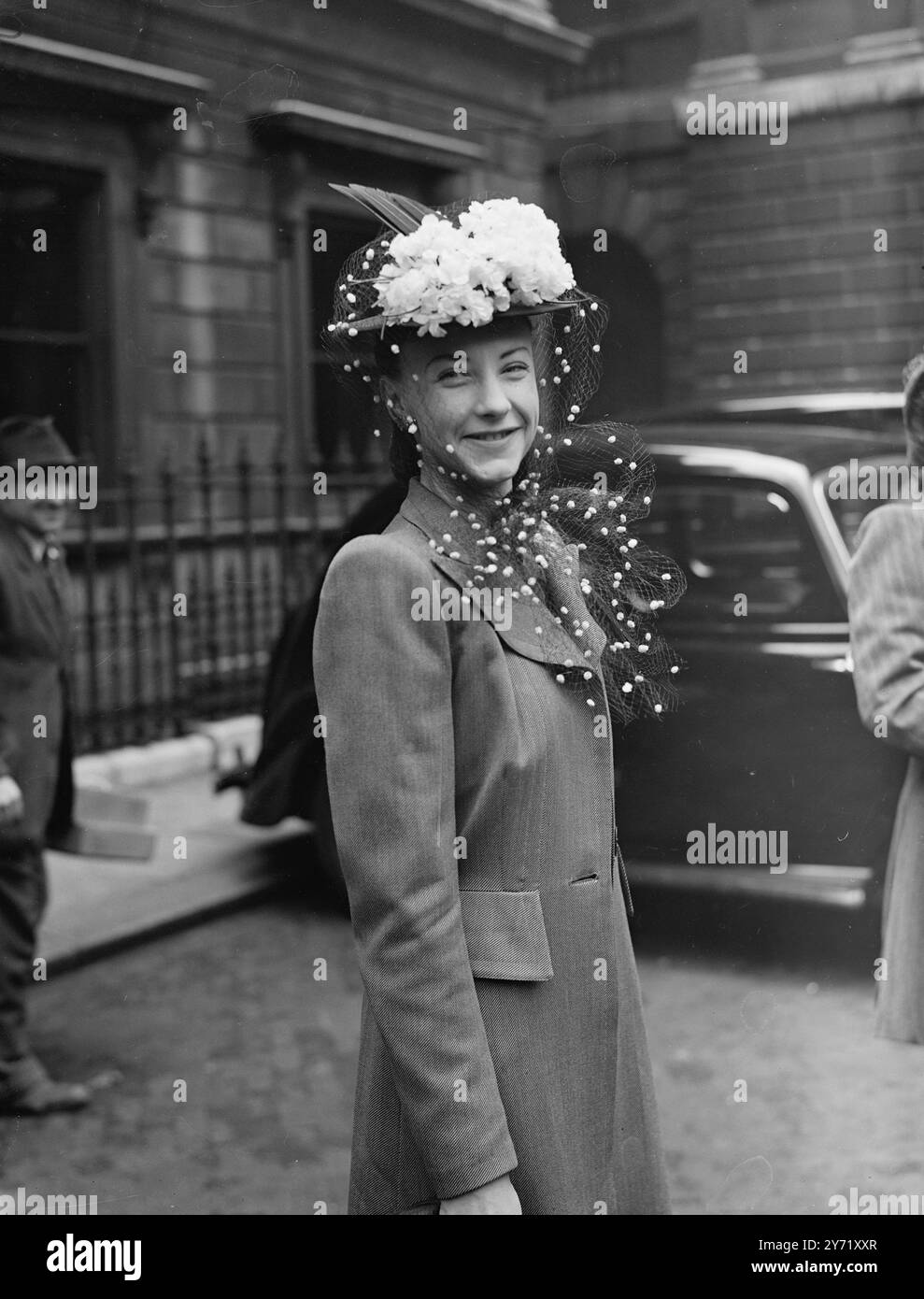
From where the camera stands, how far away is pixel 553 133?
3973mm

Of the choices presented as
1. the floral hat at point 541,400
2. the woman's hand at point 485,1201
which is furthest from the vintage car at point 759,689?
the woman's hand at point 485,1201

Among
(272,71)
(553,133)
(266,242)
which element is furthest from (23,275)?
(266,242)

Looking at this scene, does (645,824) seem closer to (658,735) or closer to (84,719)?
(658,735)

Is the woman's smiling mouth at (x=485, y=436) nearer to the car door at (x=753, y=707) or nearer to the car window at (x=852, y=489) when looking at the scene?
the car door at (x=753, y=707)

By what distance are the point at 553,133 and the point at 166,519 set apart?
11.0 ft

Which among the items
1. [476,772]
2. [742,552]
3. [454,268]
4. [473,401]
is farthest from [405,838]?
[742,552]

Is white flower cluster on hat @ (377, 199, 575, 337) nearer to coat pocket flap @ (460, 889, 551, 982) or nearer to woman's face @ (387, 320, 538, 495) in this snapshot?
woman's face @ (387, 320, 538, 495)

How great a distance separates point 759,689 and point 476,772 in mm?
2482

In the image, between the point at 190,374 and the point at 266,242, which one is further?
the point at 190,374

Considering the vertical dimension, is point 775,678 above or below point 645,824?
above

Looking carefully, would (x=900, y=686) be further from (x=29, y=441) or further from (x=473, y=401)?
(x=29, y=441)

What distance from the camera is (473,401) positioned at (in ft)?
6.59

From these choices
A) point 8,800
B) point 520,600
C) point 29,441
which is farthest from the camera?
point 29,441

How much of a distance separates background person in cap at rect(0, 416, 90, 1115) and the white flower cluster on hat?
238 cm
